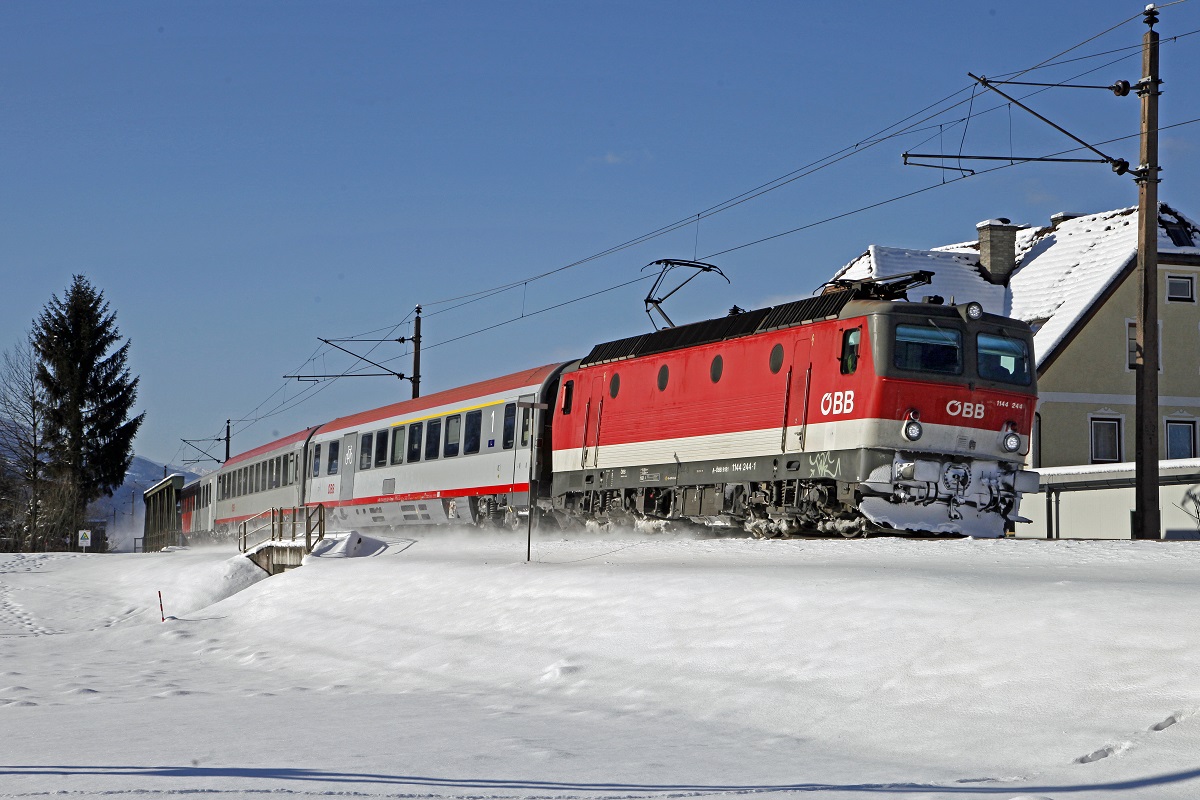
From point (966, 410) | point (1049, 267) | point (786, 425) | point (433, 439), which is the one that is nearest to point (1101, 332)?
point (1049, 267)

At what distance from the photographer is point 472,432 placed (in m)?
26.2

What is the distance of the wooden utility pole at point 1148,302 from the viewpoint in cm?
1727

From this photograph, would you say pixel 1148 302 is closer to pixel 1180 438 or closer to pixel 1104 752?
pixel 1104 752

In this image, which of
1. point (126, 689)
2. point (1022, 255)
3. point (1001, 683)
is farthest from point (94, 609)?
point (1022, 255)

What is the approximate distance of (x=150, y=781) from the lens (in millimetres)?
7363

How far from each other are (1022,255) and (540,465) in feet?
75.3

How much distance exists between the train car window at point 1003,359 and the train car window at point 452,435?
491 inches

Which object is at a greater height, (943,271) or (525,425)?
(943,271)

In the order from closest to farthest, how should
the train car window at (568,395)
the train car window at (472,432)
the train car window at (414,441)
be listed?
the train car window at (568,395) < the train car window at (472,432) < the train car window at (414,441)

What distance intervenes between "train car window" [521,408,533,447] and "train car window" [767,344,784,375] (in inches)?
272

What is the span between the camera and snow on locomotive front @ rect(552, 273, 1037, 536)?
16.4m

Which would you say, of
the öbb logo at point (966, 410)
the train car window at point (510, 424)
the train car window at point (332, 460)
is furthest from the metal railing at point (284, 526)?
the öbb logo at point (966, 410)

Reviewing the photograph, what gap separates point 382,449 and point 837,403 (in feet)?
52.2

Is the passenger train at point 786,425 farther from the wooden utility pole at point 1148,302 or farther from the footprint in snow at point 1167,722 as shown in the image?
the footprint in snow at point 1167,722
